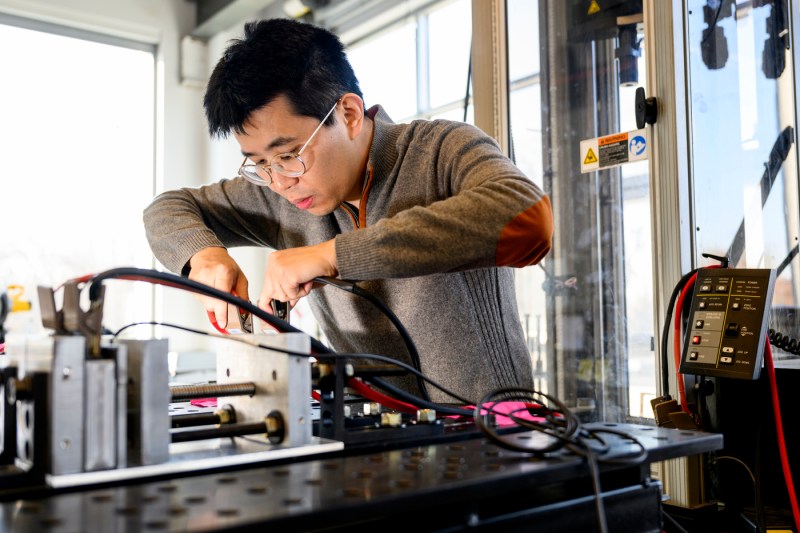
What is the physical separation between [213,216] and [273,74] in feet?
1.46

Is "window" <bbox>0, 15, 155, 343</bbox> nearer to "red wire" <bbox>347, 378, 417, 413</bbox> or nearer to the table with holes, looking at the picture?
"red wire" <bbox>347, 378, 417, 413</bbox>

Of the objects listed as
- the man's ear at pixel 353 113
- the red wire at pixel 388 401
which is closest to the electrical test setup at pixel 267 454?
the red wire at pixel 388 401

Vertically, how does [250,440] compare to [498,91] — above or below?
below

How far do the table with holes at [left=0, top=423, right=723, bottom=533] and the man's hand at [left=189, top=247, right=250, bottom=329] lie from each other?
566 mm

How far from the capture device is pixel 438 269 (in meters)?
0.96

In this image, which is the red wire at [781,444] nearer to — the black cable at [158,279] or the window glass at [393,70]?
the black cable at [158,279]

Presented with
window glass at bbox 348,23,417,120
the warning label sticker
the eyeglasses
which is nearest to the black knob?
the warning label sticker

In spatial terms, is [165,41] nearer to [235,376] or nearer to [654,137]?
[654,137]

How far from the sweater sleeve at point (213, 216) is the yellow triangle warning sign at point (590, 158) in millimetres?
748

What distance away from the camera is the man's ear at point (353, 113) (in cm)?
131

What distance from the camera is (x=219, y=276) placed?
1175 millimetres

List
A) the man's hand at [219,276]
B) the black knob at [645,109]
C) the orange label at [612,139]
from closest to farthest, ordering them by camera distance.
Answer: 1. the man's hand at [219,276]
2. the black knob at [645,109]
3. the orange label at [612,139]

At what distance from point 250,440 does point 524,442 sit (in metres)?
0.26

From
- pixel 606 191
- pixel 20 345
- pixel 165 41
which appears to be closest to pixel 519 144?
pixel 606 191
